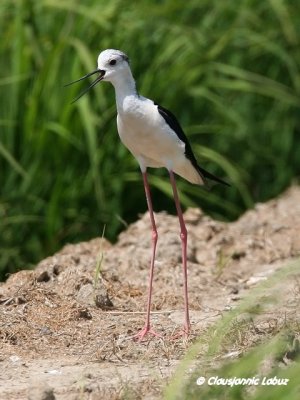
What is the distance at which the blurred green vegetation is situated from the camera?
22.7ft

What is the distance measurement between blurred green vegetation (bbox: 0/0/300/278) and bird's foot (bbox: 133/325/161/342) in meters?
1.95

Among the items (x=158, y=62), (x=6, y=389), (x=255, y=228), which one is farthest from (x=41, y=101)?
(x=6, y=389)

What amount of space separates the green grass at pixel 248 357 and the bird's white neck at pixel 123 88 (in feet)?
3.62

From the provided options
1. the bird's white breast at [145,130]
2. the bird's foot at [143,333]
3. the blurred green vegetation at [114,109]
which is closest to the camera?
the bird's foot at [143,333]

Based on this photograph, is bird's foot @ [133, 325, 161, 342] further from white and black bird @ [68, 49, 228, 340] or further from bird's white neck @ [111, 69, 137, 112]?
bird's white neck @ [111, 69, 137, 112]

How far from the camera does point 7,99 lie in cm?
706

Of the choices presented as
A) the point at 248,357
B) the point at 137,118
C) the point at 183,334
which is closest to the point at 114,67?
the point at 137,118

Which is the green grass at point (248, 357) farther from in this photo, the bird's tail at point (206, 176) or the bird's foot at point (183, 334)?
the bird's tail at point (206, 176)

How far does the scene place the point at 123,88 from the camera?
16.5ft

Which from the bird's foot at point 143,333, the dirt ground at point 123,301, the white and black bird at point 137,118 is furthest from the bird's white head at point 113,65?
the bird's foot at point 143,333

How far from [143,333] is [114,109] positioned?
2625 mm

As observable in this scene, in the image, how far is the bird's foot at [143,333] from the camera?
4.65 metres

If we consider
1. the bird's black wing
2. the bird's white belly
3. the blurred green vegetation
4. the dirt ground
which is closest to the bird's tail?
the bird's black wing

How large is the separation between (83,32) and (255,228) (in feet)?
5.63
